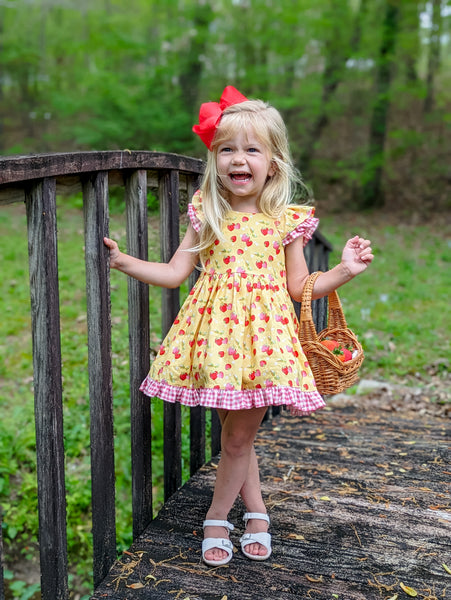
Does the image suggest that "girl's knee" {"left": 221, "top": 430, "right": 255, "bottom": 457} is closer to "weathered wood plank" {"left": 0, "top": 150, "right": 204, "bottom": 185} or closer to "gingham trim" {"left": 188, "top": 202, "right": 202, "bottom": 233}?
"gingham trim" {"left": 188, "top": 202, "right": 202, "bottom": 233}

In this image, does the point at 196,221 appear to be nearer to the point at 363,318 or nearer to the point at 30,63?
the point at 363,318

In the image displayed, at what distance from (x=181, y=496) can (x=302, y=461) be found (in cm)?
67

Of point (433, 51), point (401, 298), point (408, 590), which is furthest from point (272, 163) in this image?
point (433, 51)

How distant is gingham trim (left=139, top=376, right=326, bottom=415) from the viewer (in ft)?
6.29

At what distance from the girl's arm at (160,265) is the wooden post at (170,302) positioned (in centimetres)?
17

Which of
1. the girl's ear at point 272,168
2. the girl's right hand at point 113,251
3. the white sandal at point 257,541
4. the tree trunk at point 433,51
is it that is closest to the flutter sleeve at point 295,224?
the girl's ear at point 272,168

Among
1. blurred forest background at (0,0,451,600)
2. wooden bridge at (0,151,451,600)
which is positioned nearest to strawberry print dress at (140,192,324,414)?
wooden bridge at (0,151,451,600)

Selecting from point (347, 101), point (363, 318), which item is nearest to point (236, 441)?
point (363, 318)

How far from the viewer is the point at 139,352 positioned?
2.22 metres

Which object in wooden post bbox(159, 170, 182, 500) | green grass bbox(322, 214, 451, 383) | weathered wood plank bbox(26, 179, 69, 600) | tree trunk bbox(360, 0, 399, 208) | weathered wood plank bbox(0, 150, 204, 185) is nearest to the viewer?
weathered wood plank bbox(0, 150, 204, 185)

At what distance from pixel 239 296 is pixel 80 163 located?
682 millimetres

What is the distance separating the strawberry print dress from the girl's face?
115 millimetres

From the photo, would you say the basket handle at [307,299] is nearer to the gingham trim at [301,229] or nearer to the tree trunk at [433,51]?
the gingham trim at [301,229]

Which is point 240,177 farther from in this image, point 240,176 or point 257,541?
point 257,541
